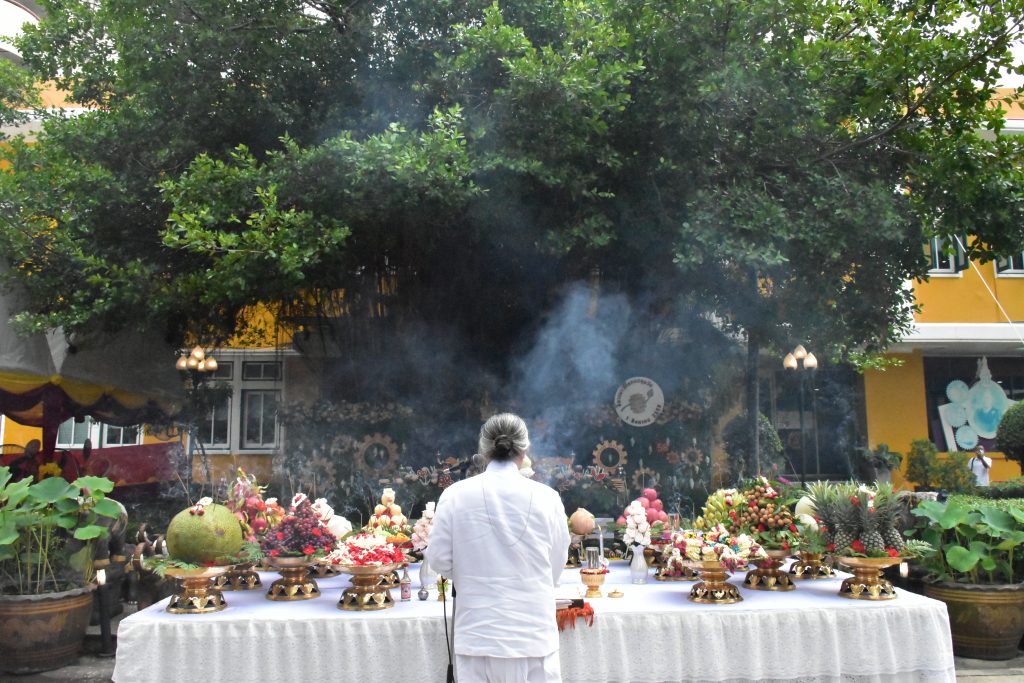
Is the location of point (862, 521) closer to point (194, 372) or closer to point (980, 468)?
point (194, 372)

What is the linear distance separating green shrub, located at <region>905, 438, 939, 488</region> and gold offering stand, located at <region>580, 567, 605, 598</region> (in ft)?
43.0

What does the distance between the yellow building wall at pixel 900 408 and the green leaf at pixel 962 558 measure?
1188 centimetres

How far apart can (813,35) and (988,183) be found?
2.35 m

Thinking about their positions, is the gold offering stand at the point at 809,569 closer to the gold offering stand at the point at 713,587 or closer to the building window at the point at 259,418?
the gold offering stand at the point at 713,587

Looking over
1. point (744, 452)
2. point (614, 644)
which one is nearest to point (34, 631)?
point (614, 644)

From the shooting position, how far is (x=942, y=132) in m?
8.85

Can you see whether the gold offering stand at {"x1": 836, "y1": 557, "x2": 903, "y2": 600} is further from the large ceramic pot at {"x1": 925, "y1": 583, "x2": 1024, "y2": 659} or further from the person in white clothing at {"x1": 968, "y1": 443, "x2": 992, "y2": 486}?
the person in white clothing at {"x1": 968, "y1": 443, "x2": 992, "y2": 486}

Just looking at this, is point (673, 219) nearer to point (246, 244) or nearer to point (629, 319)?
point (629, 319)

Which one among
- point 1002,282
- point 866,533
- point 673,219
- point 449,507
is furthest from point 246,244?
point 1002,282

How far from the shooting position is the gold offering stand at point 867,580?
15.6ft

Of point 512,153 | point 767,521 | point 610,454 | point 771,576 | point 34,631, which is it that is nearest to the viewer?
point 771,576

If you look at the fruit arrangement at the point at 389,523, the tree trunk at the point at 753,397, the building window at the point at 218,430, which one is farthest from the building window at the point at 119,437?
the fruit arrangement at the point at 389,523

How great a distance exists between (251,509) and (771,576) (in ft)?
11.3

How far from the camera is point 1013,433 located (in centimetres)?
1093
